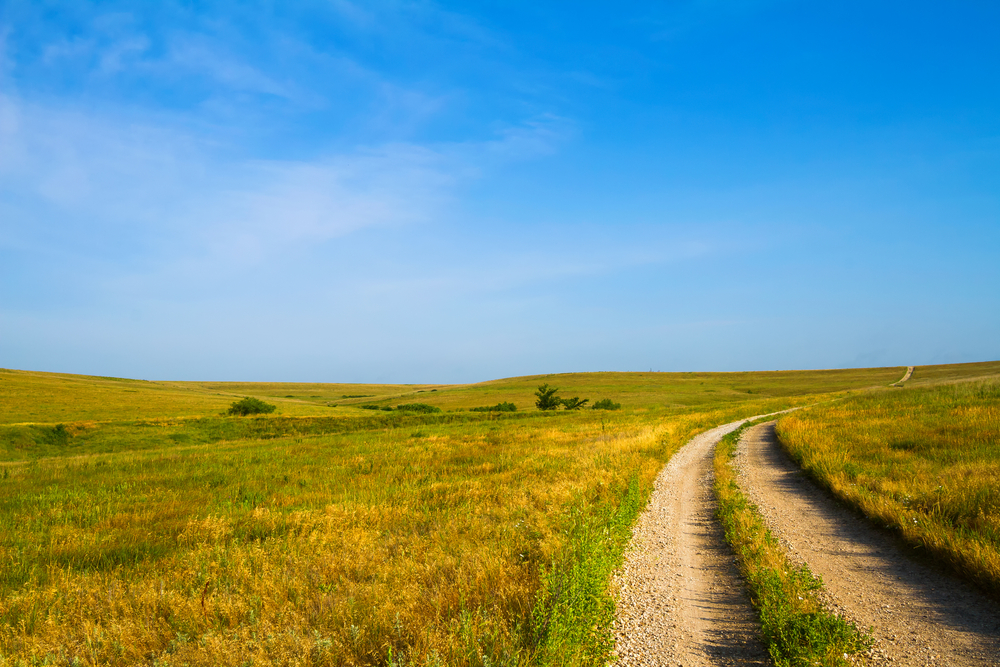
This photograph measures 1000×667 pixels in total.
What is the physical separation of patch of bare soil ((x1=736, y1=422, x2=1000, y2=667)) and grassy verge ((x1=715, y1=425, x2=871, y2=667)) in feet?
0.89

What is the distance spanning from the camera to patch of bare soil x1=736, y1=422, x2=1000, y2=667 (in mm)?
5215

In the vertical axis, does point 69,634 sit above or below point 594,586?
Result: below

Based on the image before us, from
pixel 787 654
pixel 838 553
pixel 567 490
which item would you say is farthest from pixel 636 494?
pixel 787 654

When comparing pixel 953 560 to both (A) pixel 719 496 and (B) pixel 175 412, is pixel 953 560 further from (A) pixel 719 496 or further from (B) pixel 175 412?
(B) pixel 175 412

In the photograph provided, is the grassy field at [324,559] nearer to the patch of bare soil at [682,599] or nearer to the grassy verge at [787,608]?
the patch of bare soil at [682,599]

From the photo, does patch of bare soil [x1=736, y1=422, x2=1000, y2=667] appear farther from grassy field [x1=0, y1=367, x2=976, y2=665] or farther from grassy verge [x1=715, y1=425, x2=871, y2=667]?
grassy field [x1=0, y1=367, x2=976, y2=665]

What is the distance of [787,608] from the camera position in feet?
19.1

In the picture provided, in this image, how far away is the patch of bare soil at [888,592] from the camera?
5215 millimetres

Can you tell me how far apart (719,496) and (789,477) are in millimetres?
4337

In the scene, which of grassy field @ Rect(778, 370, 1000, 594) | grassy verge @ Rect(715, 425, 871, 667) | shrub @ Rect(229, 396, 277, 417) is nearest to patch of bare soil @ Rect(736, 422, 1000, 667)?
grassy verge @ Rect(715, 425, 871, 667)

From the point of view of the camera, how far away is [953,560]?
7.08 meters

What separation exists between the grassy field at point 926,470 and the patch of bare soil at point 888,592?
0.39m

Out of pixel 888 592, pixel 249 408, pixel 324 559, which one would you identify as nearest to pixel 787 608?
pixel 888 592

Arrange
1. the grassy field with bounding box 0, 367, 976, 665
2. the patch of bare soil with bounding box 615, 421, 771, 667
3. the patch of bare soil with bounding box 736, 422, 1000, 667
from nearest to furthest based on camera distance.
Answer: the patch of bare soil with bounding box 736, 422, 1000, 667
the patch of bare soil with bounding box 615, 421, 771, 667
the grassy field with bounding box 0, 367, 976, 665
